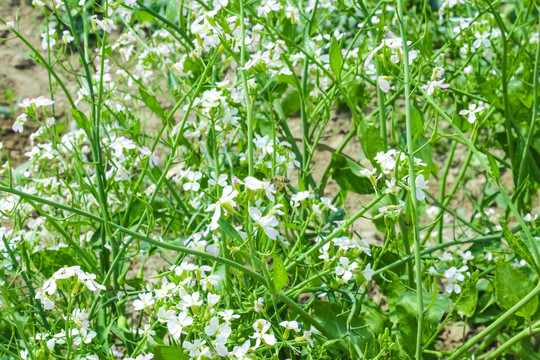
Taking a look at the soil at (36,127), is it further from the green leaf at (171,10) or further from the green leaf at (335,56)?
the green leaf at (335,56)

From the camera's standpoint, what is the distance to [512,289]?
1.21 m

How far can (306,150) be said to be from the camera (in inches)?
57.4

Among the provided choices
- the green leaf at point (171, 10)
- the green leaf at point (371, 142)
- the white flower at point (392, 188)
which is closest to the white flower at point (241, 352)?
A: the white flower at point (392, 188)

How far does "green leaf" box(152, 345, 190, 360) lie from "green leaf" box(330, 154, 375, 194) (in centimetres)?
51

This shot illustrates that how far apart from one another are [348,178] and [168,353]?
1.80 feet

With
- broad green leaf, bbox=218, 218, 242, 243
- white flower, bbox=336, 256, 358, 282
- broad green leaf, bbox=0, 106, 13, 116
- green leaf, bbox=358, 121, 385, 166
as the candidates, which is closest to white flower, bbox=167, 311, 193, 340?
broad green leaf, bbox=218, 218, 242, 243

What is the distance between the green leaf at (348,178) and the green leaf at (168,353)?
1.67ft

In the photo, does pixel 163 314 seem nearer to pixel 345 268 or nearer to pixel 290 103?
pixel 345 268

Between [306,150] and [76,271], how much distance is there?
0.60m

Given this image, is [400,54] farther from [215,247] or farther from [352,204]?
[352,204]

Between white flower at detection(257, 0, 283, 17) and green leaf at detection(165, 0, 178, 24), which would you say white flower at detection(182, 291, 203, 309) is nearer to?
white flower at detection(257, 0, 283, 17)

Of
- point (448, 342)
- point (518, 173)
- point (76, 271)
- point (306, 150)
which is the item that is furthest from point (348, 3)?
point (448, 342)

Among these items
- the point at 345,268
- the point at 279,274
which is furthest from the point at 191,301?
the point at 345,268

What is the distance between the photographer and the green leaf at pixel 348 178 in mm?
1366
